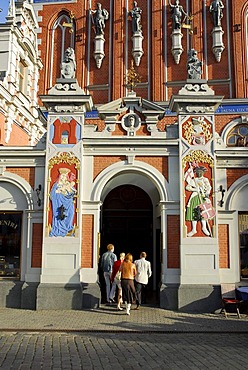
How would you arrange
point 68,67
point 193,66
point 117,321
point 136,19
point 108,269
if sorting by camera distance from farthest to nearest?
1. point 136,19
2. point 68,67
3. point 193,66
4. point 108,269
5. point 117,321

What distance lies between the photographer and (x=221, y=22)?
21344 millimetres

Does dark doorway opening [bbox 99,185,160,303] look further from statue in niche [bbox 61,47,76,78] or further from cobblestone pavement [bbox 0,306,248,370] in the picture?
statue in niche [bbox 61,47,76,78]

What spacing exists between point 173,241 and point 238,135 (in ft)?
35.4

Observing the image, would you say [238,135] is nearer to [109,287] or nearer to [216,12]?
[216,12]

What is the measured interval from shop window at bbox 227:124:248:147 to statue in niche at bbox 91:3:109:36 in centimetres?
842

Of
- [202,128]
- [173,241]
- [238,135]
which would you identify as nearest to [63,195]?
[173,241]

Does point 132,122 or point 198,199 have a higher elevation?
point 132,122

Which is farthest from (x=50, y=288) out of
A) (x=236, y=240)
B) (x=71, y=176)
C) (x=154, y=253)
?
(x=236, y=240)

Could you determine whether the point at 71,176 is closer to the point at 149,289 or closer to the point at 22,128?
the point at 149,289

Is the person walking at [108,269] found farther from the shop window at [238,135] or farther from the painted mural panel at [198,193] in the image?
the shop window at [238,135]

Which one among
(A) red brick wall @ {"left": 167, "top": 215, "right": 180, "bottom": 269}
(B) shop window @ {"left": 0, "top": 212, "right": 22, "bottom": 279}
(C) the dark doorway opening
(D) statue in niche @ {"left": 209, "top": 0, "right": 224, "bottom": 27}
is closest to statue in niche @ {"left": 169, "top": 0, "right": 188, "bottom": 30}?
(D) statue in niche @ {"left": 209, "top": 0, "right": 224, "bottom": 27}

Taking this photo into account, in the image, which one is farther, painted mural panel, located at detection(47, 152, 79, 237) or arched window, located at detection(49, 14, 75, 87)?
arched window, located at detection(49, 14, 75, 87)

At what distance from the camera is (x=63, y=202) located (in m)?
11.4

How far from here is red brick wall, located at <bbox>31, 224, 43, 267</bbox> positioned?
448 inches
